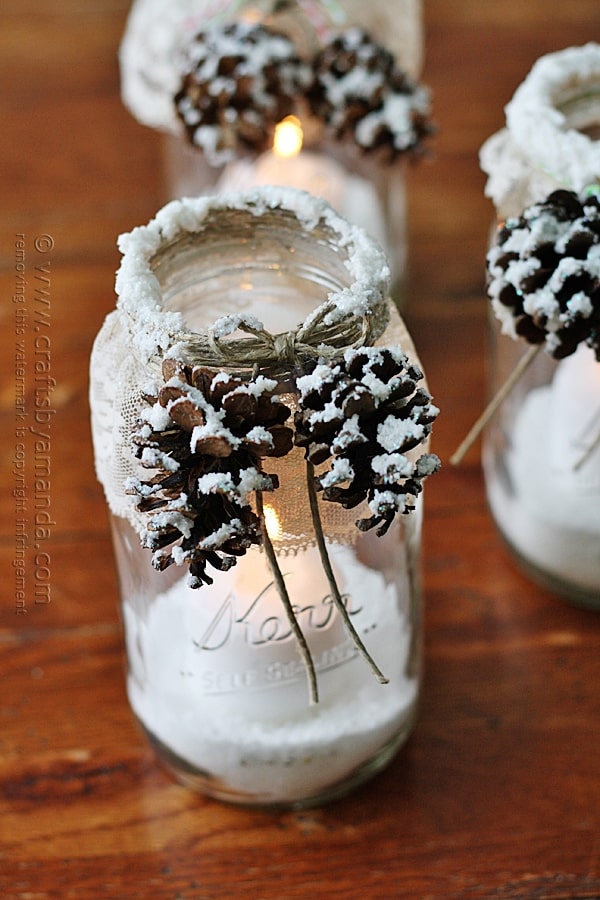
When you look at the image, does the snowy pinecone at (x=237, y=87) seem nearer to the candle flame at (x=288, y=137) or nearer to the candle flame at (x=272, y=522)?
the candle flame at (x=288, y=137)

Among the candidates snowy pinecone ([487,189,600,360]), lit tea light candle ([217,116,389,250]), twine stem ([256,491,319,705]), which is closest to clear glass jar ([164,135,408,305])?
lit tea light candle ([217,116,389,250])

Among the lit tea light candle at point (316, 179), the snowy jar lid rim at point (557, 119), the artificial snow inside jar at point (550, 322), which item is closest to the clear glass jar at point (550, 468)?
the artificial snow inside jar at point (550, 322)

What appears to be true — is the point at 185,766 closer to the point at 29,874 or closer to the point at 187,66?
the point at 29,874

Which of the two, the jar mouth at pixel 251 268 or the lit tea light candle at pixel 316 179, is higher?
the jar mouth at pixel 251 268

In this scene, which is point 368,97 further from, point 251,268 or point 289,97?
point 251,268

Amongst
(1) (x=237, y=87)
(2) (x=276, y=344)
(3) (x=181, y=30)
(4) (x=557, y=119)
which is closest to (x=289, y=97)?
(1) (x=237, y=87)

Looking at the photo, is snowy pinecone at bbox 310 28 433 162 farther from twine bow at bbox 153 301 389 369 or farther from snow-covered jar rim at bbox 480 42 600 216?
twine bow at bbox 153 301 389 369

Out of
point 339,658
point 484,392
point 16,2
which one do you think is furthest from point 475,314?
point 16,2
